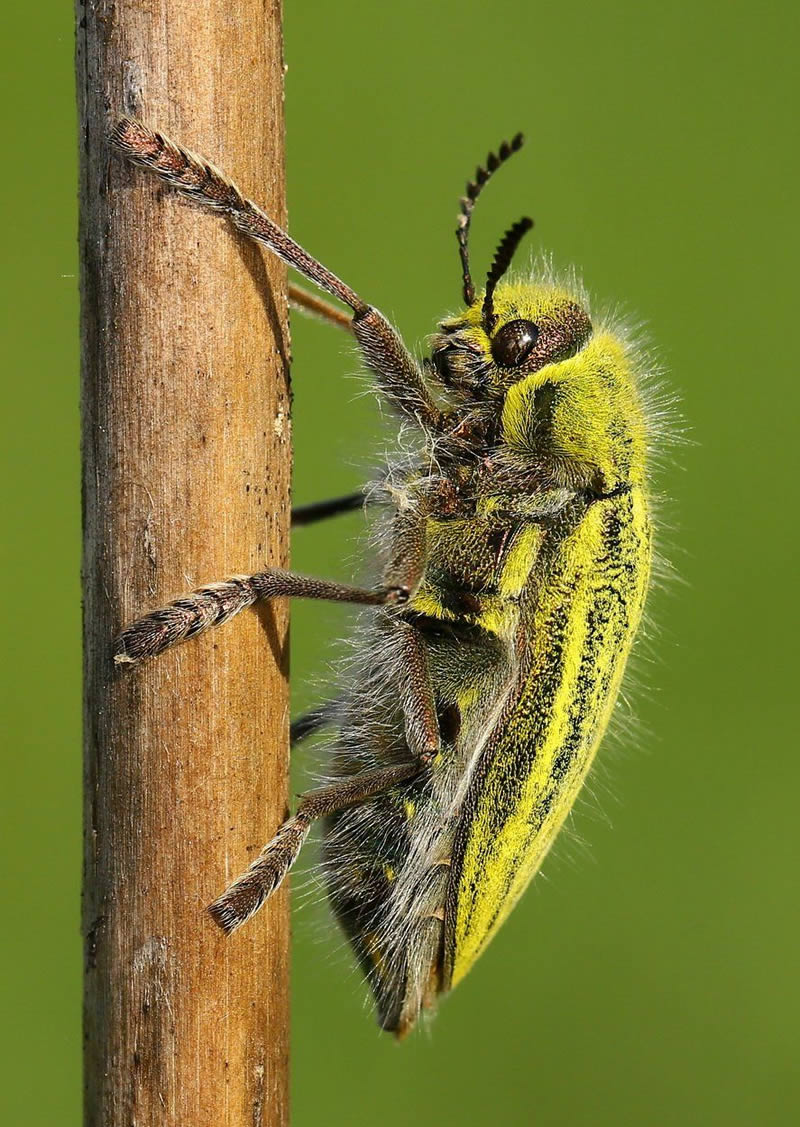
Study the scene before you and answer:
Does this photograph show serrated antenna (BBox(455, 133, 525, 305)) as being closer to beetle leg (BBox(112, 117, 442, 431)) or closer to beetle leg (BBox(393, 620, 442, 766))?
beetle leg (BBox(112, 117, 442, 431))

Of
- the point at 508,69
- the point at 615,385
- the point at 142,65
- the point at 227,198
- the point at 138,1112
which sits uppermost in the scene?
the point at 508,69

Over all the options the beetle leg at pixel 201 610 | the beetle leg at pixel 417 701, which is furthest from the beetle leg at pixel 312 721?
the beetle leg at pixel 201 610

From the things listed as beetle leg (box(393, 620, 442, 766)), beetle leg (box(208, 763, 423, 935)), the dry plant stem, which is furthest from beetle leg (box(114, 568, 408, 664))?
beetle leg (box(208, 763, 423, 935))

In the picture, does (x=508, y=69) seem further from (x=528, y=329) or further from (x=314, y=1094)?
(x=314, y=1094)

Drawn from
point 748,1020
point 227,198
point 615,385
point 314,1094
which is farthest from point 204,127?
point 748,1020

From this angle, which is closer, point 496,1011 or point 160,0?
point 160,0

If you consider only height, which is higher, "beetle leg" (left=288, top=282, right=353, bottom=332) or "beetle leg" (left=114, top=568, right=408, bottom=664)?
"beetle leg" (left=288, top=282, right=353, bottom=332)

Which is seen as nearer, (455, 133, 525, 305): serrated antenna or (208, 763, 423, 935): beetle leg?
(208, 763, 423, 935): beetle leg
